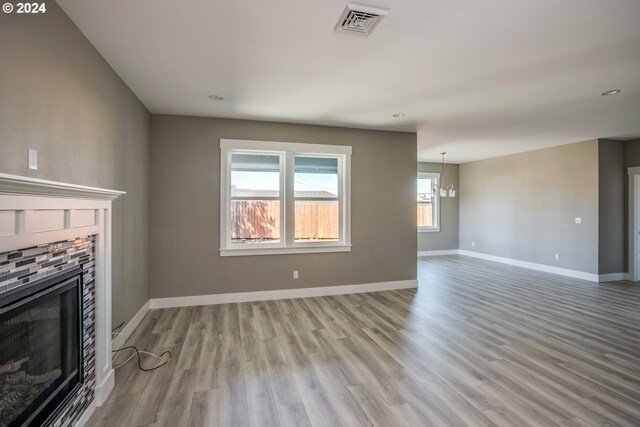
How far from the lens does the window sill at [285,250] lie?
14.3ft

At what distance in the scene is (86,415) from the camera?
194 centimetres

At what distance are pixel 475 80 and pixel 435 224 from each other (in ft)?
20.0

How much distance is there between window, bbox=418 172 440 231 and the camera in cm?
855

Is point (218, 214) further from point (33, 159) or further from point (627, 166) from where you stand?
point (627, 166)

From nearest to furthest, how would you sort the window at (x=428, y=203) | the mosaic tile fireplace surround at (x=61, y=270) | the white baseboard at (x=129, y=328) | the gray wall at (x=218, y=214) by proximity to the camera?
the mosaic tile fireplace surround at (x=61, y=270) → the white baseboard at (x=129, y=328) → the gray wall at (x=218, y=214) → the window at (x=428, y=203)

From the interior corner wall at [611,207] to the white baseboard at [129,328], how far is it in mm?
7502

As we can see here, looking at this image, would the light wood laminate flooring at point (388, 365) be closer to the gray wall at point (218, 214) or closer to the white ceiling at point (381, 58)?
the gray wall at point (218, 214)

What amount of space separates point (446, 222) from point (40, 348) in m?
8.75

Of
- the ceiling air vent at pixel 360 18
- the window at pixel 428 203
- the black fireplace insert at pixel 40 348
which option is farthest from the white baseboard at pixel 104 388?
the window at pixel 428 203

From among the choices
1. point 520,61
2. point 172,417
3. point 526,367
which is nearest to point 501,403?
point 526,367

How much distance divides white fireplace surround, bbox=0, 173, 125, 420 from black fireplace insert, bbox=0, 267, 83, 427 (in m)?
Result: 0.22

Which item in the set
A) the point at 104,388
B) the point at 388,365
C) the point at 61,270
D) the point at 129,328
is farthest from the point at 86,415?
the point at 388,365

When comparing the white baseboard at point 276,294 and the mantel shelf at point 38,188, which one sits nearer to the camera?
the mantel shelf at point 38,188

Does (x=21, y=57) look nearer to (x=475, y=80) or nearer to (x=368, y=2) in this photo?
(x=368, y=2)
